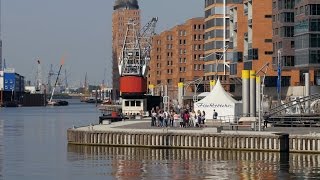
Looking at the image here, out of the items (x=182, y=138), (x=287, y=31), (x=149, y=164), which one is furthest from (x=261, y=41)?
(x=149, y=164)

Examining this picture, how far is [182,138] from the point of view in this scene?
297ft

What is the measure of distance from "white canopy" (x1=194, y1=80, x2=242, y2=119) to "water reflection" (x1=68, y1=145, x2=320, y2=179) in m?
21.2

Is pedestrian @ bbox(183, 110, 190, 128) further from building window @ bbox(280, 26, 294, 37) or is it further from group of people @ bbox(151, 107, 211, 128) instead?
building window @ bbox(280, 26, 294, 37)

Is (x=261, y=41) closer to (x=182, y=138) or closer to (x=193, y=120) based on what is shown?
(x=193, y=120)

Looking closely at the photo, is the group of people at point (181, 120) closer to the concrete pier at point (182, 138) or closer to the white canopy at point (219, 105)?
the white canopy at point (219, 105)

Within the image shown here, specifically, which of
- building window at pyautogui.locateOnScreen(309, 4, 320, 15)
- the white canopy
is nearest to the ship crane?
building window at pyautogui.locateOnScreen(309, 4, 320, 15)

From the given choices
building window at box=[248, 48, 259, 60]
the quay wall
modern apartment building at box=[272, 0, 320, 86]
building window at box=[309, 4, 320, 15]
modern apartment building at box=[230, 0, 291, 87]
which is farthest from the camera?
building window at box=[248, 48, 259, 60]

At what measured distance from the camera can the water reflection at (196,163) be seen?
7144cm

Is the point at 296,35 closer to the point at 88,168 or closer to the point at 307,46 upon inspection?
the point at 307,46

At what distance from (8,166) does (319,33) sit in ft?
288

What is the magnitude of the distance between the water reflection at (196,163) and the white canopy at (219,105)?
21.2m

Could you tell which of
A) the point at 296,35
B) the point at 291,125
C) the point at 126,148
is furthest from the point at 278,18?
the point at 126,148

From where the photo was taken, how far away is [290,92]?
17500 cm

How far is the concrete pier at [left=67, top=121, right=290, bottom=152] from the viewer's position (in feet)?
282
